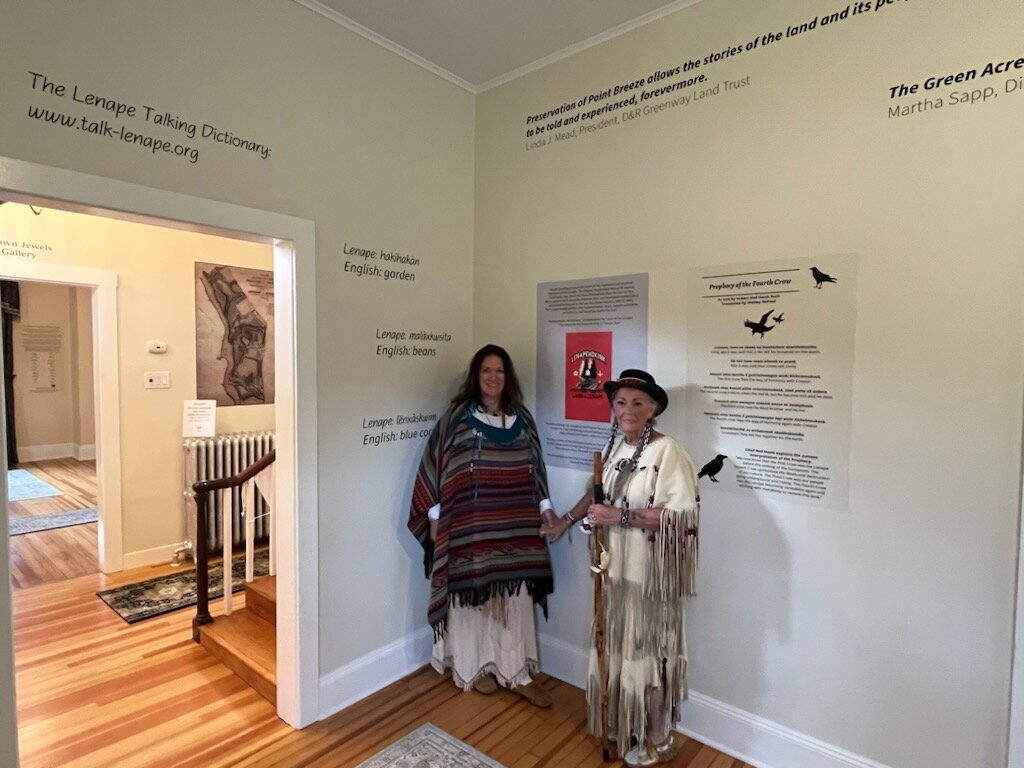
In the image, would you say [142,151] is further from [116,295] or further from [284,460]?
[116,295]

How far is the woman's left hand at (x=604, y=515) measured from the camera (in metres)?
2.00

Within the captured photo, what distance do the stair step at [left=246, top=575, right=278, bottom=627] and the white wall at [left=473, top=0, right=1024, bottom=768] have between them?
223 centimetres

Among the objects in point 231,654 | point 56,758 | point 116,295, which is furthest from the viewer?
point 116,295

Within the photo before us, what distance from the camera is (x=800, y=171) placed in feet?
6.33

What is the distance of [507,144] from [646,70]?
778 mm

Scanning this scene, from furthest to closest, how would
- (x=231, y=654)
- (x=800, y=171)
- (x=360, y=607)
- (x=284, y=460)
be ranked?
1. (x=231, y=654)
2. (x=360, y=607)
3. (x=284, y=460)
4. (x=800, y=171)

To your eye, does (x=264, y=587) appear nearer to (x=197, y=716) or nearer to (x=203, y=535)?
(x=203, y=535)

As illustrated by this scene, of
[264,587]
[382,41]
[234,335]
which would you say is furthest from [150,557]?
[382,41]

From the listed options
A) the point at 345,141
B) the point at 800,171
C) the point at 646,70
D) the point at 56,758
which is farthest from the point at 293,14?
the point at 56,758

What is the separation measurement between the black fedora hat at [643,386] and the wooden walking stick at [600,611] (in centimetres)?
27

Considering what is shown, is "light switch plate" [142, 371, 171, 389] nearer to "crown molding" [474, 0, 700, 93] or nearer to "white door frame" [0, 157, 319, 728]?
"white door frame" [0, 157, 319, 728]

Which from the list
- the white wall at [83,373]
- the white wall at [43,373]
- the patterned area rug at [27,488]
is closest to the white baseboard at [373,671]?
the patterned area rug at [27,488]

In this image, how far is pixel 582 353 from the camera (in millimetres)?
2510

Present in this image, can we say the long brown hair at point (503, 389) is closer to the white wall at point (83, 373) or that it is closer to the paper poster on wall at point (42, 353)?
the white wall at point (83, 373)
